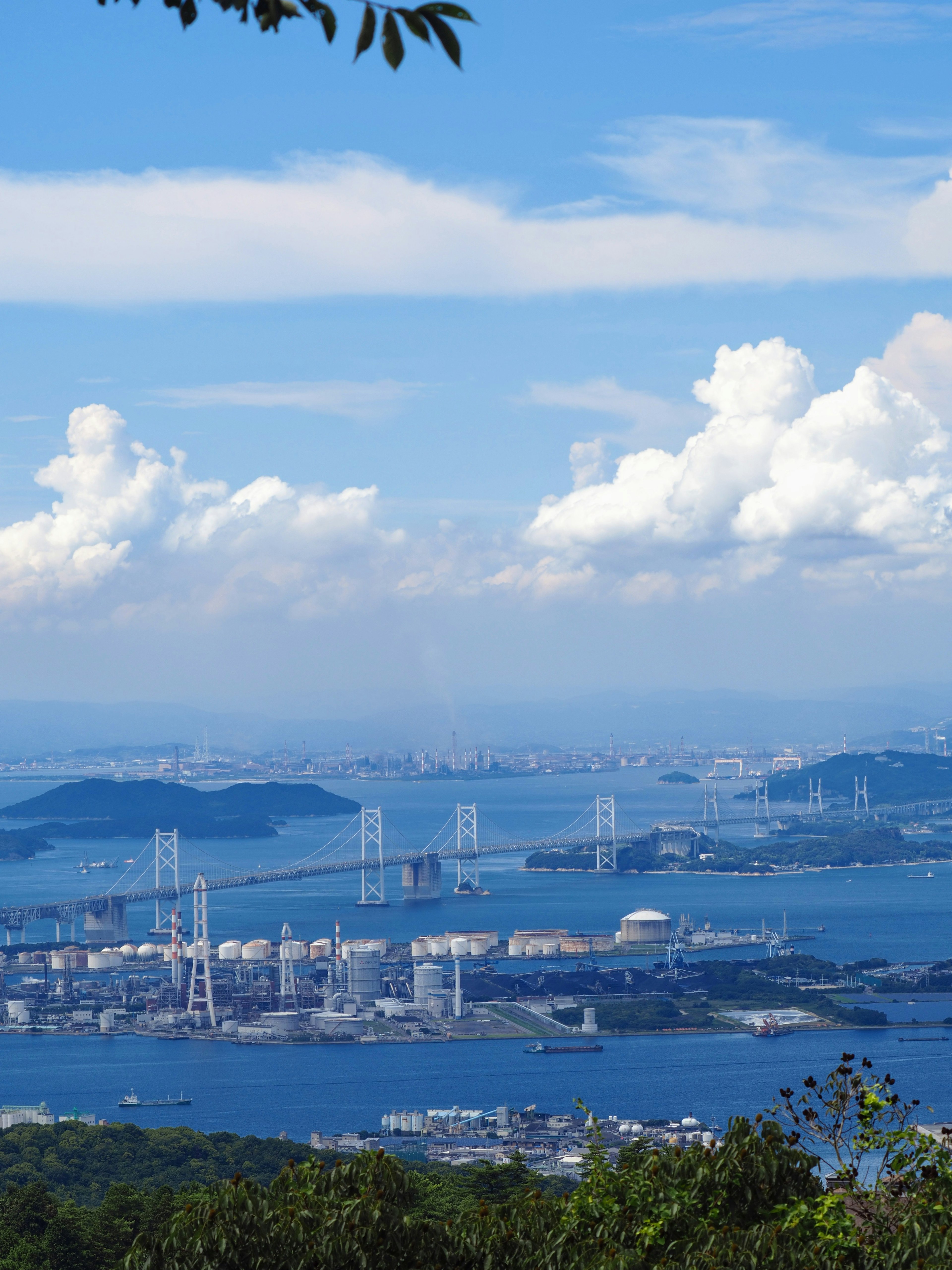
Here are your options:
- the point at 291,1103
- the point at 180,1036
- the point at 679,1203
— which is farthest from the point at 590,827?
the point at 679,1203

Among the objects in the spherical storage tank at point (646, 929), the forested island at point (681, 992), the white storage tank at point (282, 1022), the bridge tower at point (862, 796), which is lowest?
the white storage tank at point (282, 1022)

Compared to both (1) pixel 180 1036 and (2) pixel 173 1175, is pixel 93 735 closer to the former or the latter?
(1) pixel 180 1036

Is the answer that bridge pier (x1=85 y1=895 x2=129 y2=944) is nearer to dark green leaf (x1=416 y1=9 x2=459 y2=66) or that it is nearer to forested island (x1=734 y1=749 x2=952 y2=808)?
dark green leaf (x1=416 y1=9 x2=459 y2=66)

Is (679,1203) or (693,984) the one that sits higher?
(679,1203)

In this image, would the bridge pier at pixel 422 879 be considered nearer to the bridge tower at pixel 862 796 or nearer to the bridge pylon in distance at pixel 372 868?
the bridge pylon in distance at pixel 372 868

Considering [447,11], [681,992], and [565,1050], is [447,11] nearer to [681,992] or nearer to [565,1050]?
[565,1050]

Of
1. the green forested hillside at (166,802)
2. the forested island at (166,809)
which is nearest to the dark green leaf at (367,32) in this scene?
the forested island at (166,809)
